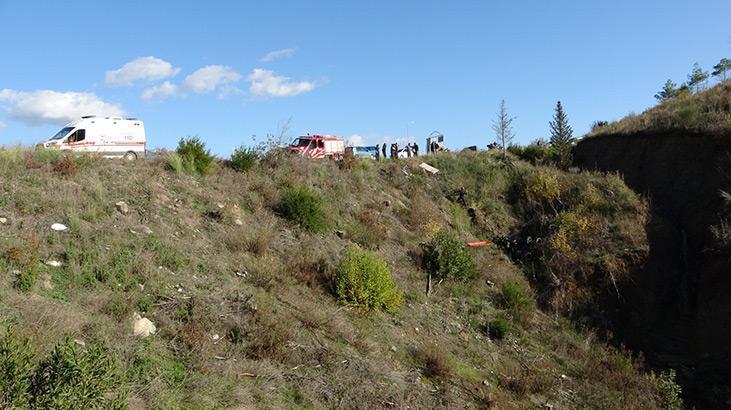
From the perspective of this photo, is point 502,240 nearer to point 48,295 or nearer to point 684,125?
point 684,125

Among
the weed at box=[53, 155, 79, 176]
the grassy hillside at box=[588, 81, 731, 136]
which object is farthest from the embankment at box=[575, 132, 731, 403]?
the weed at box=[53, 155, 79, 176]

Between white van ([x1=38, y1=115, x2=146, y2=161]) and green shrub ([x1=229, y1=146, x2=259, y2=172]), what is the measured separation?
5.60 m

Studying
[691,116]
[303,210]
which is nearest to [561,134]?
[691,116]

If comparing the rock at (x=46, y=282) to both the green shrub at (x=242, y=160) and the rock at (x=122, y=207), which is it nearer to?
the rock at (x=122, y=207)

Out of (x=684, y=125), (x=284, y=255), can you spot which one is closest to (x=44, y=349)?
(x=284, y=255)

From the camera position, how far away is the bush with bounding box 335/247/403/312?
11.1m

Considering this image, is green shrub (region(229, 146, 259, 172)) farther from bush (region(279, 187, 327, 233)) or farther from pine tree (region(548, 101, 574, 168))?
pine tree (region(548, 101, 574, 168))

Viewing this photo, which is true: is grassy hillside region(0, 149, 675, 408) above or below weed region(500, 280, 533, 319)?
above

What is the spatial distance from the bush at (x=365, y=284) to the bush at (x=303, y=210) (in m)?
2.48

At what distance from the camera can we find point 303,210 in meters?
14.1

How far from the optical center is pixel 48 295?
24.4ft

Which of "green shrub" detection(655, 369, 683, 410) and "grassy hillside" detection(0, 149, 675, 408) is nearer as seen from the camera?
"grassy hillside" detection(0, 149, 675, 408)

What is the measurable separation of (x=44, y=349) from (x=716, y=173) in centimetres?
1932

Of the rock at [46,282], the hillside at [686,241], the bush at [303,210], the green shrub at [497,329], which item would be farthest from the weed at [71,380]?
the hillside at [686,241]
